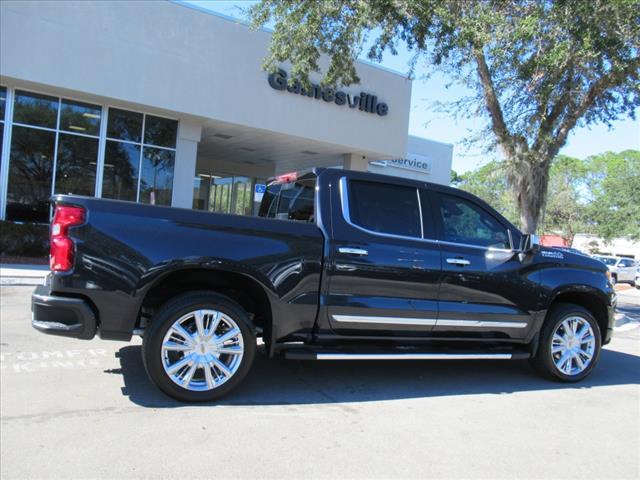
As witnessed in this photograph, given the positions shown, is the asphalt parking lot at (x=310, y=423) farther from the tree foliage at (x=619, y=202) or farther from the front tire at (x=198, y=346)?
the tree foliage at (x=619, y=202)

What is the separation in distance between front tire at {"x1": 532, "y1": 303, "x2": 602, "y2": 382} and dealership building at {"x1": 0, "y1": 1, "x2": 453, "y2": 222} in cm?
917

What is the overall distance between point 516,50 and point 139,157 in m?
11.0

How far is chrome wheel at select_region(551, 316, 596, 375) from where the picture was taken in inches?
218

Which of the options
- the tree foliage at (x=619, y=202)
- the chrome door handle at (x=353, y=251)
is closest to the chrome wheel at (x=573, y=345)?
the chrome door handle at (x=353, y=251)

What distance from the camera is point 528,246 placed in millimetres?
5188

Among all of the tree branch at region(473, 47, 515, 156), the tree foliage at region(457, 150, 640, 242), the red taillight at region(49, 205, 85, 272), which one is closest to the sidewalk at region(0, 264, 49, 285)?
the red taillight at region(49, 205, 85, 272)

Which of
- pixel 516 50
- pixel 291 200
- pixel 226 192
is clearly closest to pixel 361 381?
pixel 291 200

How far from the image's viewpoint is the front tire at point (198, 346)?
401cm

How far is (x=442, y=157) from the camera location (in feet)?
92.0

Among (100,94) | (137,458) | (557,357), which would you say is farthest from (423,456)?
Result: (100,94)

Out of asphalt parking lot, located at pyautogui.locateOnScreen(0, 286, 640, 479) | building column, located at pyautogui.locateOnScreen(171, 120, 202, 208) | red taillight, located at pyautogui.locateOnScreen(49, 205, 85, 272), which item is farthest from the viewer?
building column, located at pyautogui.locateOnScreen(171, 120, 202, 208)

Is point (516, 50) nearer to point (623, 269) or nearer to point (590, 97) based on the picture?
point (590, 97)

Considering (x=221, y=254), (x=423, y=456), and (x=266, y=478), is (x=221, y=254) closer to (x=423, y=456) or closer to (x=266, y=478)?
(x=266, y=478)

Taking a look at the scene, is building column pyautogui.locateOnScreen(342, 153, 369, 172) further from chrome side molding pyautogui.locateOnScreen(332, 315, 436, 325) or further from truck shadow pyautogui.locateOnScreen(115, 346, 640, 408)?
chrome side molding pyautogui.locateOnScreen(332, 315, 436, 325)
